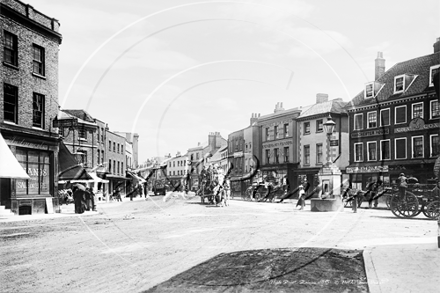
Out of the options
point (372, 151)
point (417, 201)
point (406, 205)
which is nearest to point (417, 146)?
point (372, 151)

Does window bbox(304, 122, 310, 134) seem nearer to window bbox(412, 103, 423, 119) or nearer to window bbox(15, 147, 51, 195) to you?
window bbox(412, 103, 423, 119)

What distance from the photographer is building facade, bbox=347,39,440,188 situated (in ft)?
107

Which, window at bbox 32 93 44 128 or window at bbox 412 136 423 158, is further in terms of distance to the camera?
window at bbox 412 136 423 158

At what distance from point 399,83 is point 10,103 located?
90.4ft

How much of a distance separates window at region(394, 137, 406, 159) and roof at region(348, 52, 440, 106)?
3.26m

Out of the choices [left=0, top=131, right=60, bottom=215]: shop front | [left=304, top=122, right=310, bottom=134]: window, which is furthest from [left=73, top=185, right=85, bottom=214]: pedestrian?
[left=304, top=122, right=310, bottom=134]: window

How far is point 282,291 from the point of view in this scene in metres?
6.18

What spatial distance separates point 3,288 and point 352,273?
5194 mm

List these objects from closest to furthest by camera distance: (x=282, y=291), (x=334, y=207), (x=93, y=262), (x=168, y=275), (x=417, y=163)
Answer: (x=282, y=291) < (x=168, y=275) < (x=93, y=262) < (x=334, y=207) < (x=417, y=163)

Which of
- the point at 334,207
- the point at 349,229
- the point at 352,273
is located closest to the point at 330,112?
the point at 334,207

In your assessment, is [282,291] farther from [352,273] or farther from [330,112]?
[330,112]

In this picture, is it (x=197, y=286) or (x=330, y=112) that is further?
Result: (x=330, y=112)

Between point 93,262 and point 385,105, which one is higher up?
point 385,105

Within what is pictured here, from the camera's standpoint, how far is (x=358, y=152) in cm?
3922
